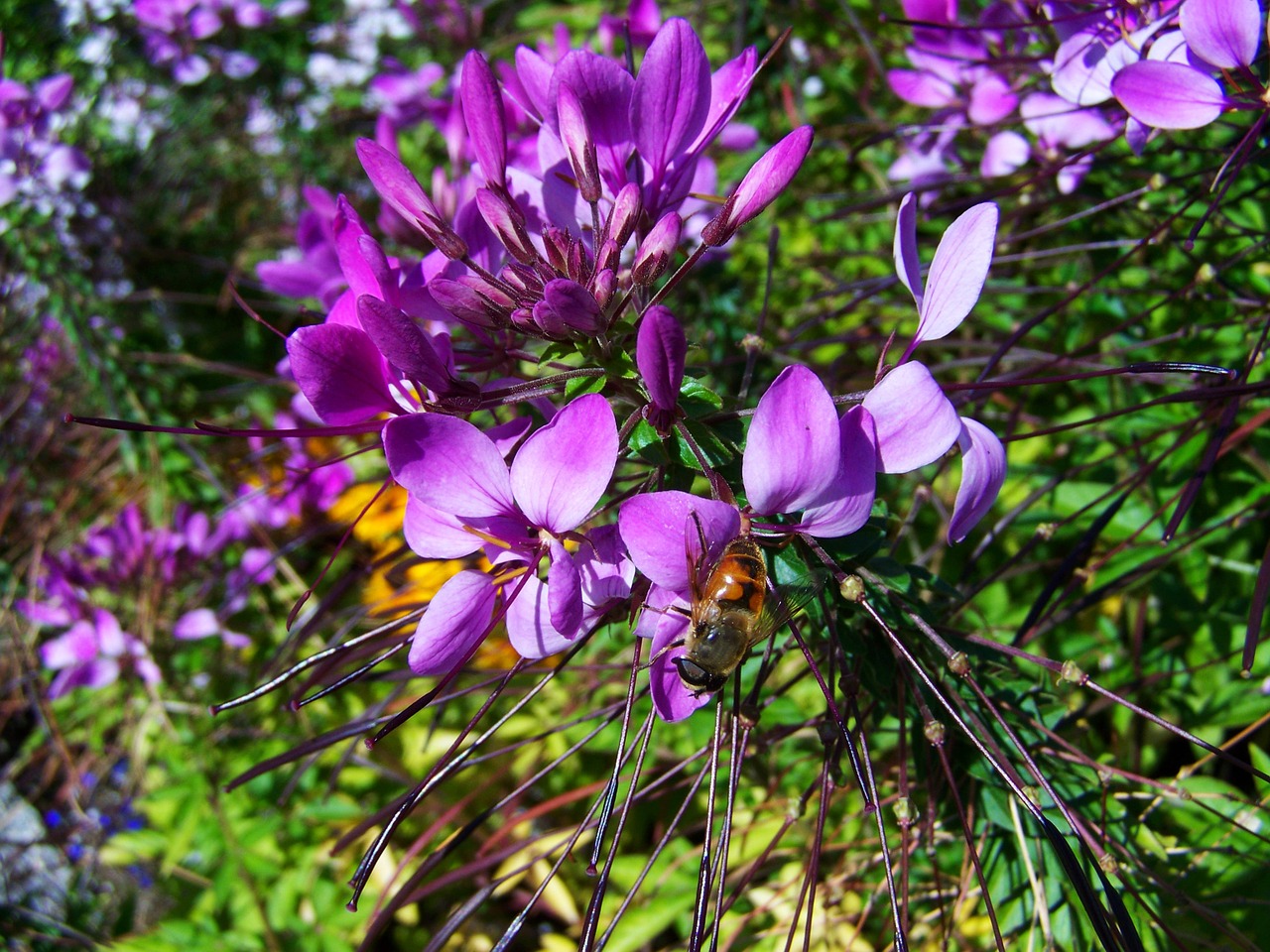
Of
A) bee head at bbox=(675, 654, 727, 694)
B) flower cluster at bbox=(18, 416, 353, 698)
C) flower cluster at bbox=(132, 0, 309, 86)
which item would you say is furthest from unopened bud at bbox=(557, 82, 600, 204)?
flower cluster at bbox=(132, 0, 309, 86)

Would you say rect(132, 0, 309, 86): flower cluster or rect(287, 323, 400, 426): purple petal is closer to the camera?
rect(287, 323, 400, 426): purple petal

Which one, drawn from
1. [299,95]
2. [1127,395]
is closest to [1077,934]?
[1127,395]

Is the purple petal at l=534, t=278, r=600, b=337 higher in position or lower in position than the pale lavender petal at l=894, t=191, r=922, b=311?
higher

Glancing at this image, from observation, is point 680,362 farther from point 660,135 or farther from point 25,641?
Result: point 25,641

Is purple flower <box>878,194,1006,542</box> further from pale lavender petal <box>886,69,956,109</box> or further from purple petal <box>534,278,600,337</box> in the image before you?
pale lavender petal <box>886,69,956,109</box>

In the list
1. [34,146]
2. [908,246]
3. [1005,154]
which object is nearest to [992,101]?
[1005,154]

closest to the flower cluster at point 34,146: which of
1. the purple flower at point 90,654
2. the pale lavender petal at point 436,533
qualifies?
the purple flower at point 90,654

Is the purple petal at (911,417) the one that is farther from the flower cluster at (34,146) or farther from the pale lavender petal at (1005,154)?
the flower cluster at (34,146)

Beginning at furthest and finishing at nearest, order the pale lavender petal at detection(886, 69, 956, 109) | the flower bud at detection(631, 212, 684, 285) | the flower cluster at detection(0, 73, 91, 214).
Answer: the flower cluster at detection(0, 73, 91, 214) < the pale lavender petal at detection(886, 69, 956, 109) < the flower bud at detection(631, 212, 684, 285)
